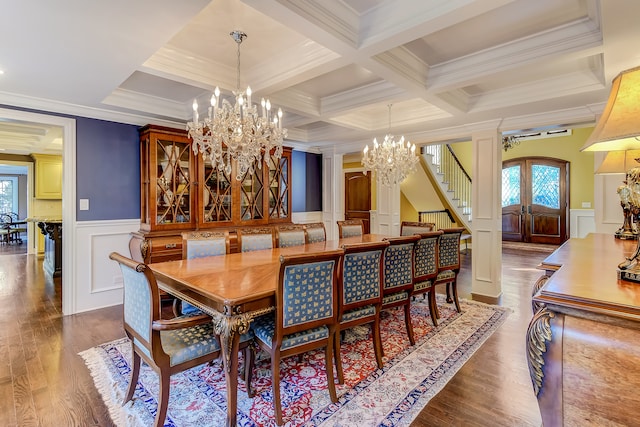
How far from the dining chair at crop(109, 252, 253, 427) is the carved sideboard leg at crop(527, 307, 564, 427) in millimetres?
1536

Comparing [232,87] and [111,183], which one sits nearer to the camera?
[232,87]

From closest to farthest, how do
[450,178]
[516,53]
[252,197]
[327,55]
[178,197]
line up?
[327,55]
[516,53]
[178,197]
[252,197]
[450,178]

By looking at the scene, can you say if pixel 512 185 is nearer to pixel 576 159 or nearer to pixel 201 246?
pixel 576 159

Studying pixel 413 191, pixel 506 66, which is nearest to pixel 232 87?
pixel 506 66

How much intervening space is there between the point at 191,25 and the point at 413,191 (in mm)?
6312

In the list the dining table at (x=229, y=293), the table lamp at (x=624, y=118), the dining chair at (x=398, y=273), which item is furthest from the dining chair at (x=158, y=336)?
the table lamp at (x=624, y=118)

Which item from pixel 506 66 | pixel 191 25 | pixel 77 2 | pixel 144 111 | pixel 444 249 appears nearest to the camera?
pixel 77 2

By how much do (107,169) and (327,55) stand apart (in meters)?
3.08

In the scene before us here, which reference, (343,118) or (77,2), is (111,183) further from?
(343,118)

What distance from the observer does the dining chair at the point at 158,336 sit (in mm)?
1633

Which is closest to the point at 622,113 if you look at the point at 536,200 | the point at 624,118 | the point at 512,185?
the point at 624,118

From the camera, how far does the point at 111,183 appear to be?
392cm

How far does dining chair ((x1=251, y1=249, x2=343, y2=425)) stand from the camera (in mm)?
1800

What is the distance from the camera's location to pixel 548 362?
0.96 metres
